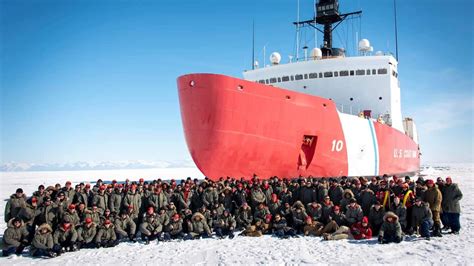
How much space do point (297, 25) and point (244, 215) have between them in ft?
61.1

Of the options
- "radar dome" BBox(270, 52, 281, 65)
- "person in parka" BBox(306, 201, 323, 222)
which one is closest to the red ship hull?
"person in parka" BBox(306, 201, 323, 222)

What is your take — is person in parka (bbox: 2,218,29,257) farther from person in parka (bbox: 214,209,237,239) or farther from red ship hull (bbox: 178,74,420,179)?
red ship hull (bbox: 178,74,420,179)

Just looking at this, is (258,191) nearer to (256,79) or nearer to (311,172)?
(311,172)

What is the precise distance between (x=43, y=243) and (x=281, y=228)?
4.67 metres

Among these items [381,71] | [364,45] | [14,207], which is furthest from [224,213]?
[364,45]

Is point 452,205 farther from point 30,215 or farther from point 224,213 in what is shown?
point 30,215

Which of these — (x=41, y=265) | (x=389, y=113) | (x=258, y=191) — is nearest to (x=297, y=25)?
(x=389, y=113)

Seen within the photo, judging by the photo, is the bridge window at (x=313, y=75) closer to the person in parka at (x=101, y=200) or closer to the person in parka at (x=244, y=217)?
the person in parka at (x=244, y=217)

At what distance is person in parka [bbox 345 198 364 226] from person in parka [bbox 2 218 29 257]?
6415 mm

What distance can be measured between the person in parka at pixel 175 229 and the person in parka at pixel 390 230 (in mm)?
4031

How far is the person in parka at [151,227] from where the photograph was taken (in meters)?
7.84

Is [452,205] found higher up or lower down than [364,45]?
lower down

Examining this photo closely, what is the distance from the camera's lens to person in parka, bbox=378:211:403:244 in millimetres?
7230

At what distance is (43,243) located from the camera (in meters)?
6.90
